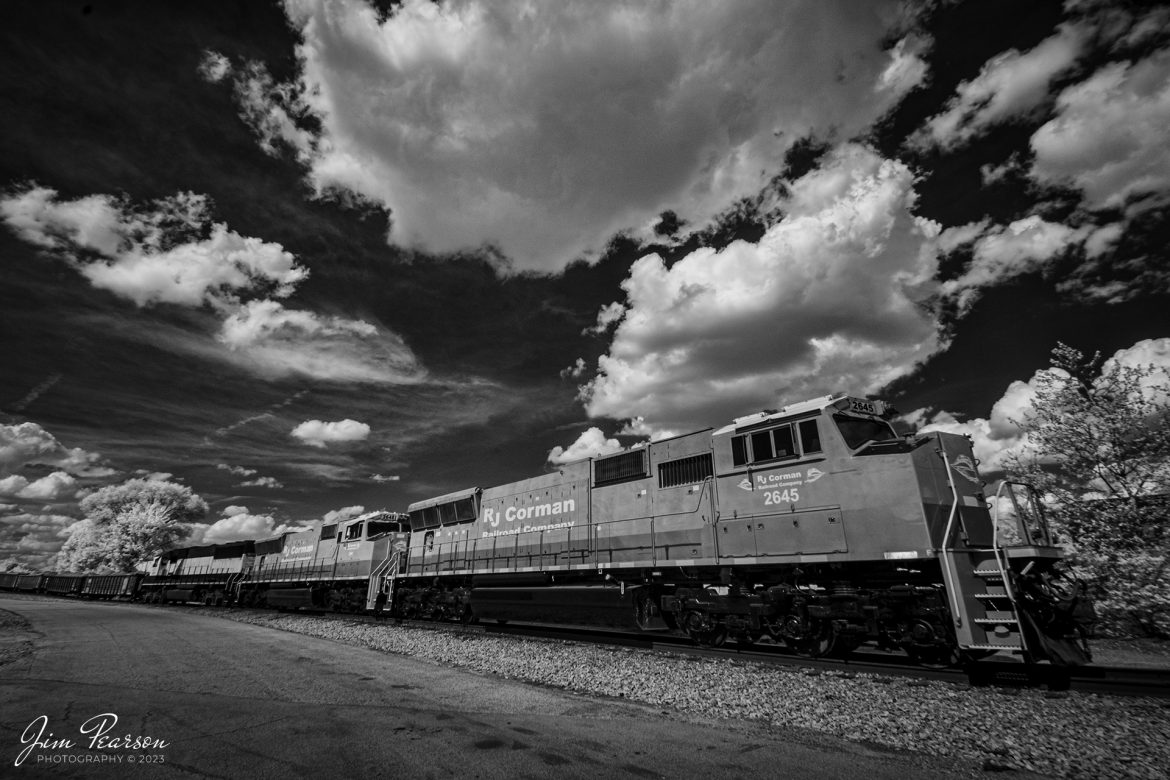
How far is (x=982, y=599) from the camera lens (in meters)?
7.88

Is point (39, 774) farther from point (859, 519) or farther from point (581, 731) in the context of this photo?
point (859, 519)

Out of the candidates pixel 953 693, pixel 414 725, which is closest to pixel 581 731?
pixel 414 725

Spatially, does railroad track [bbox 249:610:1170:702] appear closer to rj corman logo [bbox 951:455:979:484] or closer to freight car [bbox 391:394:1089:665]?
freight car [bbox 391:394:1089:665]

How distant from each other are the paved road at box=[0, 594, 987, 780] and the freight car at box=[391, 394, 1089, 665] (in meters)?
3.89

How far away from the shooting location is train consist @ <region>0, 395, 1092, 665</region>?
7.96 meters

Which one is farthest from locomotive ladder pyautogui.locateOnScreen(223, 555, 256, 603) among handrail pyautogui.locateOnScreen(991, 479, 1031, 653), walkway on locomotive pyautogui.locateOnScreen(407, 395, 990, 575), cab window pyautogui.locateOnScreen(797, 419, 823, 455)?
handrail pyautogui.locateOnScreen(991, 479, 1031, 653)

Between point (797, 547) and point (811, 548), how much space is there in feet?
0.83

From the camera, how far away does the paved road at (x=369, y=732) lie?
4.38m

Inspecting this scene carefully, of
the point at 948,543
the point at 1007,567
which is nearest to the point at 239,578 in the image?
the point at 948,543

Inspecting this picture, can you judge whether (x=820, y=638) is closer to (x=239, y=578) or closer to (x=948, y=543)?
(x=948, y=543)

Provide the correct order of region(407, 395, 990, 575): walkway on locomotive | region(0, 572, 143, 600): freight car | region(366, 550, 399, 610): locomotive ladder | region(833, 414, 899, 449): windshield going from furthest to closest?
region(0, 572, 143, 600): freight car, region(366, 550, 399, 610): locomotive ladder, region(833, 414, 899, 449): windshield, region(407, 395, 990, 575): walkway on locomotive

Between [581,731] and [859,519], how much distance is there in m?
5.97

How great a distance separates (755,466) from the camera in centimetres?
1076

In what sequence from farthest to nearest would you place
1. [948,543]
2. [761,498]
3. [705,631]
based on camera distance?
[705,631], [761,498], [948,543]
